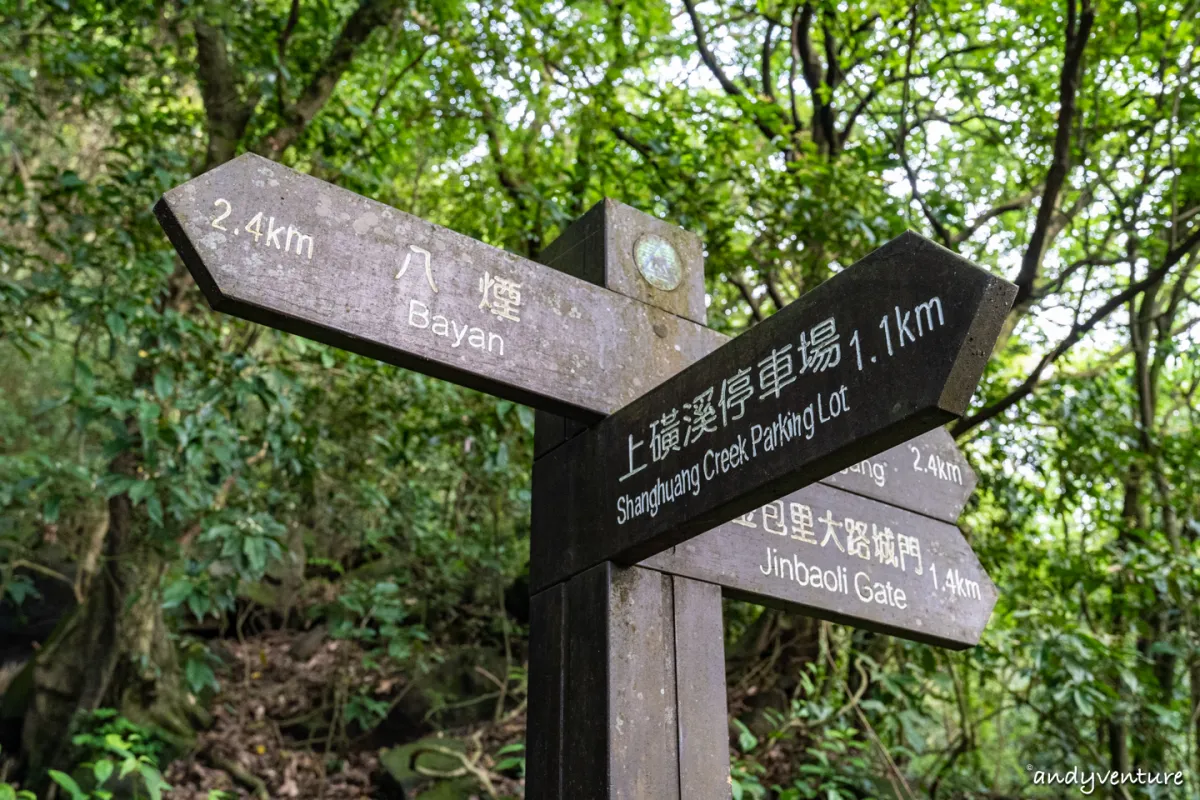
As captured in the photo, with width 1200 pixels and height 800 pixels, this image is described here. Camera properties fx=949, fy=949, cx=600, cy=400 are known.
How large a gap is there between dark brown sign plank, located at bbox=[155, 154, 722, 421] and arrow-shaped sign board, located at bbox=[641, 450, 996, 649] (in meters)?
0.43

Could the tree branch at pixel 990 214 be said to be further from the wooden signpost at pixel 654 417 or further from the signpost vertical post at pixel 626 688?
the signpost vertical post at pixel 626 688

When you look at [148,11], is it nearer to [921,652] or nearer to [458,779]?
[458,779]

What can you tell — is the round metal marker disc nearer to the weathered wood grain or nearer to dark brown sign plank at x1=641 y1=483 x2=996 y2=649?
dark brown sign plank at x1=641 y1=483 x2=996 y2=649

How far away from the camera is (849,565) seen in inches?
88.7

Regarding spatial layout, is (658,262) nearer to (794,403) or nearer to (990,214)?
(794,403)

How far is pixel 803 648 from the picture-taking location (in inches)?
223

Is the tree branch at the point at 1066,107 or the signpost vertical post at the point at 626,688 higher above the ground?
the tree branch at the point at 1066,107

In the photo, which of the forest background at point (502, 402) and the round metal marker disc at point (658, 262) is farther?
the forest background at point (502, 402)

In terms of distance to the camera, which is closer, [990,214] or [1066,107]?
[1066,107]

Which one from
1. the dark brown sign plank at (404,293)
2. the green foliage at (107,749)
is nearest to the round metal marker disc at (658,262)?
the dark brown sign plank at (404,293)

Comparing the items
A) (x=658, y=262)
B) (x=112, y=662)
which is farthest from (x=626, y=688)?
(x=112, y=662)

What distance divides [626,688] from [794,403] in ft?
2.32

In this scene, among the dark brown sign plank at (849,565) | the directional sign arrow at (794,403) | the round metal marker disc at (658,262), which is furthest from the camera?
the round metal marker disc at (658,262)

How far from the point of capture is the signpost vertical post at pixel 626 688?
190 centimetres
